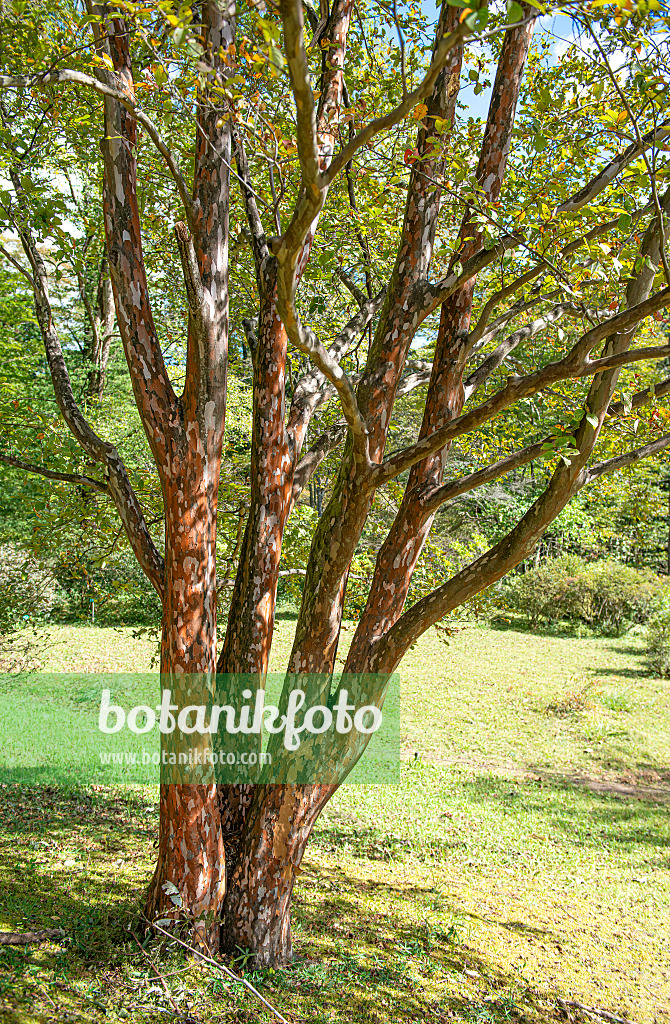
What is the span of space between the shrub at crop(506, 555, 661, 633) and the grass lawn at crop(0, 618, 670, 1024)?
7.96m

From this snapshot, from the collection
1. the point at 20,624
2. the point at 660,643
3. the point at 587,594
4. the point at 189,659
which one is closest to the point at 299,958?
the point at 189,659

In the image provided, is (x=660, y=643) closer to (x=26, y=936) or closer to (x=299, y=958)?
(x=299, y=958)

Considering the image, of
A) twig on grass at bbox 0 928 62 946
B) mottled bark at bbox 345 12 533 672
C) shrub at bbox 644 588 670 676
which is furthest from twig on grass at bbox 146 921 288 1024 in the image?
shrub at bbox 644 588 670 676

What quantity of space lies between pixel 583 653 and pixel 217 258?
13939 millimetres

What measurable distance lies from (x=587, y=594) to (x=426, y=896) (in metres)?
14.1

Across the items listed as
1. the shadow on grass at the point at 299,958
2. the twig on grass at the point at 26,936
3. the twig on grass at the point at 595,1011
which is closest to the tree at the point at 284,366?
the shadow on grass at the point at 299,958

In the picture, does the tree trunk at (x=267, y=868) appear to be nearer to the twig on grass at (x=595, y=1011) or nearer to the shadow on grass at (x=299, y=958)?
the shadow on grass at (x=299, y=958)

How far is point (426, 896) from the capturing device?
16.0 ft

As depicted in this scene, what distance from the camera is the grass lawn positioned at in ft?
10.5

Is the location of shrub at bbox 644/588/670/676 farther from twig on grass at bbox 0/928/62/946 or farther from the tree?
twig on grass at bbox 0/928/62/946

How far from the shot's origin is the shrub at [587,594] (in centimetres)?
1706

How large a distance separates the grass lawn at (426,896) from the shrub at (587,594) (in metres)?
7.96

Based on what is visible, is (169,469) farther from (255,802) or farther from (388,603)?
(255,802)

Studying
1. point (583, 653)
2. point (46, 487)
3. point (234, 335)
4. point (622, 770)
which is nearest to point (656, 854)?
point (622, 770)
